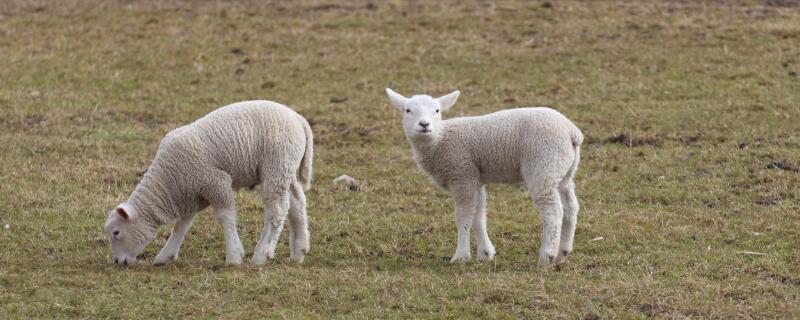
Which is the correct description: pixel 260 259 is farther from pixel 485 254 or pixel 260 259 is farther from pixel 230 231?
pixel 485 254

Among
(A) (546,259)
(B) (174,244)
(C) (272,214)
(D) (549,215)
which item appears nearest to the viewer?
(D) (549,215)

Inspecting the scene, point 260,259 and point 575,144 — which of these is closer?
point 575,144

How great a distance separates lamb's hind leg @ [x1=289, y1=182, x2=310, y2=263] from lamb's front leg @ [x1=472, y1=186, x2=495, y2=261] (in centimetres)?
162

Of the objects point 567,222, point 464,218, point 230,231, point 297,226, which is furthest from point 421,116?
point 230,231

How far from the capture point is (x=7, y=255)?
1109 cm

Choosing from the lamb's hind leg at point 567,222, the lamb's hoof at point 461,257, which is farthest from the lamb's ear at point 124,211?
the lamb's hind leg at point 567,222

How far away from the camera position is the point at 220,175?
1059 cm

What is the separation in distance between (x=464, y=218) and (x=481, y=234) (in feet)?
0.89

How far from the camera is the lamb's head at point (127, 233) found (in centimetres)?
1059

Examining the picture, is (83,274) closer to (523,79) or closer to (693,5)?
(523,79)

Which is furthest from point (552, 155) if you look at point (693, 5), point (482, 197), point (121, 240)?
point (693, 5)

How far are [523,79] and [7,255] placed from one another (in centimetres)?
1068

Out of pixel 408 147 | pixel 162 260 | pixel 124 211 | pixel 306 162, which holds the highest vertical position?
pixel 306 162

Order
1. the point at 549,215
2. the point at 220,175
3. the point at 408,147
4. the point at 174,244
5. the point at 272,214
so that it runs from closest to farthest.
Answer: the point at 549,215 < the point at 220,175 < the point at 272,214 < the point at 174,244 < the point at 408,147
